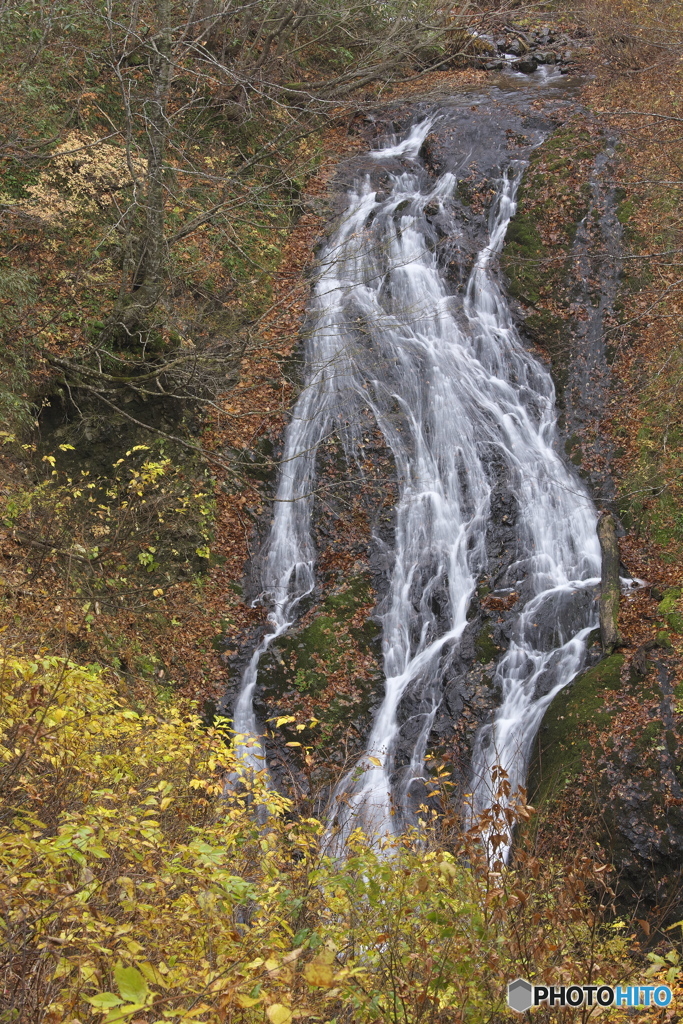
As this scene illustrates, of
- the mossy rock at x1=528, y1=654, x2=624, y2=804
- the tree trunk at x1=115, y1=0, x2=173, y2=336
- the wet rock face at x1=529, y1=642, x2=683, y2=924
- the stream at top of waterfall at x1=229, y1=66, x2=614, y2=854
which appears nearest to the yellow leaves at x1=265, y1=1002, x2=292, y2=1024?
the stream at top of waterfall at x1=229, y1=66, x2=614, y2=854

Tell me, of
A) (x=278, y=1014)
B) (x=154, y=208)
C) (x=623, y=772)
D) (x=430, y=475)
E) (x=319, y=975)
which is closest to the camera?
(x=278, y=1014)

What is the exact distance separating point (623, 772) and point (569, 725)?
776 millimetres

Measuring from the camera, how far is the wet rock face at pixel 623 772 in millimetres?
6684

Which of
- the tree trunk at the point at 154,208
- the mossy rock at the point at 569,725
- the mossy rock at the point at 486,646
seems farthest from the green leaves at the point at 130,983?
the tree trunk at the point at 154,208

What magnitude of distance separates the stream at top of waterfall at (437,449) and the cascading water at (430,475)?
0.03 m

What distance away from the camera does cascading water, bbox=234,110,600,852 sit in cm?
862

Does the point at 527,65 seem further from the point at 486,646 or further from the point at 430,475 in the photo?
the point at 486,646

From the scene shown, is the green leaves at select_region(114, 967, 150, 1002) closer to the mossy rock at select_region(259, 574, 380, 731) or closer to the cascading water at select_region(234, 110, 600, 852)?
the cascading water at select_region(234, 110, 600, 852)

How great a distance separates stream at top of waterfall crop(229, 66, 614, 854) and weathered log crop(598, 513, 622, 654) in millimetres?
193

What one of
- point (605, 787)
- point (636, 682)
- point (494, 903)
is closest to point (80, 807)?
point (494, 903)

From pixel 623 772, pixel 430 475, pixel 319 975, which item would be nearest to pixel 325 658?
pixel 430 475

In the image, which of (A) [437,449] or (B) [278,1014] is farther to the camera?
(A) [437,449]

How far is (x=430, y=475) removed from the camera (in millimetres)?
11320

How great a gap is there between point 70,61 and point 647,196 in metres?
11.1
